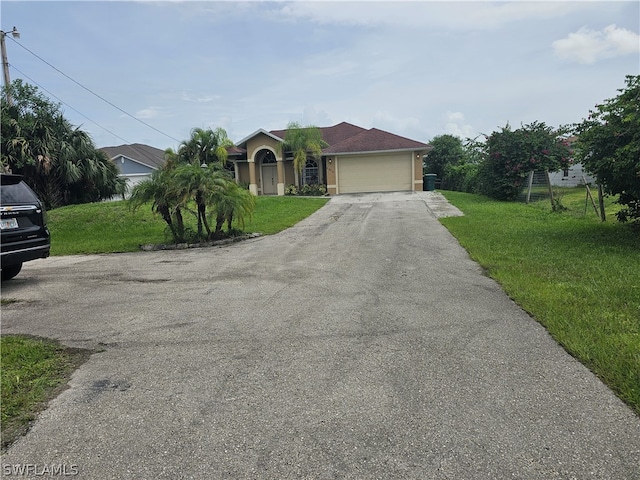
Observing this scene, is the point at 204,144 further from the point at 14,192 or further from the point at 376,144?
the point at 14,192

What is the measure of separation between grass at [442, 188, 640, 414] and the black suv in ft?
22.6

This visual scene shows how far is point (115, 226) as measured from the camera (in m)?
15.6

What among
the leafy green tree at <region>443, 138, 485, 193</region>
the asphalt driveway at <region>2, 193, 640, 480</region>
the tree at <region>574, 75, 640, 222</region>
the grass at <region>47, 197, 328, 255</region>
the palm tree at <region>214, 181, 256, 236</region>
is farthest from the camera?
the leafy green tree at <region>443, 138, 485, 193</region>

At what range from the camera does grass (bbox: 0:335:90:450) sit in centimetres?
314

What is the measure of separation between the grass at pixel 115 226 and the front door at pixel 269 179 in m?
11.9

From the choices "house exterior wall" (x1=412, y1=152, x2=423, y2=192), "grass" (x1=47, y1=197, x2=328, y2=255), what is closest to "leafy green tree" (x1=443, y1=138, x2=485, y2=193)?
"house exterior wall" (x1=412, y1=152, x2=423, y2=192)

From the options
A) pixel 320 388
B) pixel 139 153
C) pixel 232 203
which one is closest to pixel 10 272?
pixel 232 203

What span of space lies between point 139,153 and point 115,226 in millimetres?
33044

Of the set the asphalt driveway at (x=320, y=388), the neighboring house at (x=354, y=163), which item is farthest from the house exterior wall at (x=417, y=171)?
the asphalt driveway at (x=320, y=388)

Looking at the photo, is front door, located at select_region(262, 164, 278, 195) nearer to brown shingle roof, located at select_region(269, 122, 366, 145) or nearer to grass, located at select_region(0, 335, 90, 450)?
brown shingle roof, located at select_region(269, 122, 366, 145)

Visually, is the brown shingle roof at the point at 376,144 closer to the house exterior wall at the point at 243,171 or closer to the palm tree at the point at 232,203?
the house exterior wall at the point at 243,171

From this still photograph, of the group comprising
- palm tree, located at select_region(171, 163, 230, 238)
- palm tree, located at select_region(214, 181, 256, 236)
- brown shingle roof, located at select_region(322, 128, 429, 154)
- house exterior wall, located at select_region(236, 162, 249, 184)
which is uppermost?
brown shingle roof, located at select_region(322, 128, 429, 154)

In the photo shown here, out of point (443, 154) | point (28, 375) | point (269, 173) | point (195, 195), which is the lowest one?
point (28, 375)

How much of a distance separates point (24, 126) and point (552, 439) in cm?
2255
